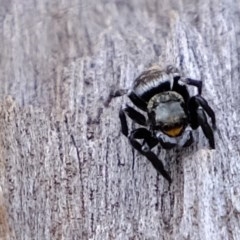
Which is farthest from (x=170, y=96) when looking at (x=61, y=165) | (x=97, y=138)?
(x=61, y=165)

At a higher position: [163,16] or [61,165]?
[163,16]

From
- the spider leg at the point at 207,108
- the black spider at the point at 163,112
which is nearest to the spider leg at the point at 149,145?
the black spider at the point at 163,112

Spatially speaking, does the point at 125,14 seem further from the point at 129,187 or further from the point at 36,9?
the point at 129,187

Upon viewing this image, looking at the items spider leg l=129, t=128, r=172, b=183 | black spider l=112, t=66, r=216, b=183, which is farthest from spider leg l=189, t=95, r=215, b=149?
spider leg l=129, t=128, r=172, b=183

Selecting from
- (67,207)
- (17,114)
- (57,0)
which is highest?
(57,0)

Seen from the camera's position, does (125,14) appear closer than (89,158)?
No

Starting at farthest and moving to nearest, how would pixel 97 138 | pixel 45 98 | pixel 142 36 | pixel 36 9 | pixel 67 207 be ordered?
pixel 36 9
pixel 142 36
pixel 45 98
pixel 97 138
pixel 67 207
